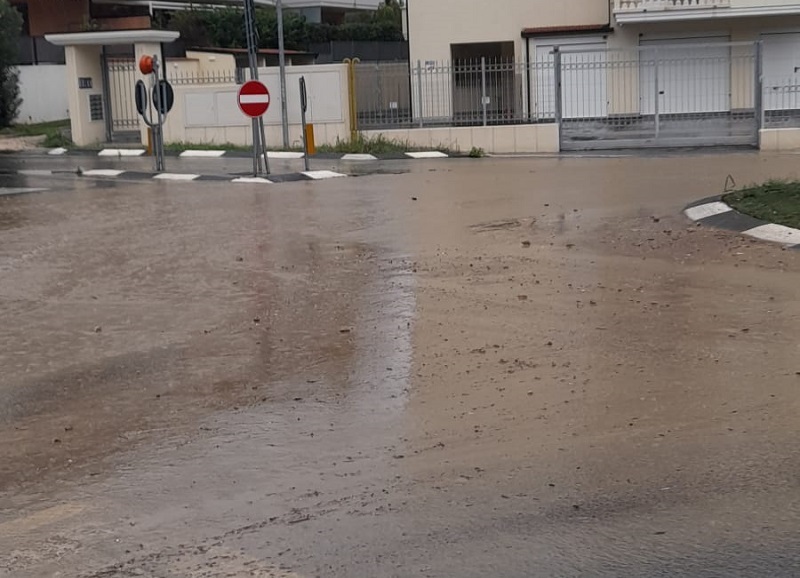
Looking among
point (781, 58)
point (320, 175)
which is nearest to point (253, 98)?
point (320, 175)

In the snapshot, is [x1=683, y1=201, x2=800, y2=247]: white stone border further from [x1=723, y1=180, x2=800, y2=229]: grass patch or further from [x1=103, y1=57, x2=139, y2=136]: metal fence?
[x1=103, y1=57, x2=139, y2=136]: metal fence

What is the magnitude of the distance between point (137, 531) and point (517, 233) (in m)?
7.95

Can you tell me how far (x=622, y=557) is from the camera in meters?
4.40

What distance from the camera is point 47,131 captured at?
31.5 m

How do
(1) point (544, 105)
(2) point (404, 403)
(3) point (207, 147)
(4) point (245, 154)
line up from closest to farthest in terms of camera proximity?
1. (2) point (404, 403)
2. (4) point (245, 154)
3. (3) point (207, 147)
4. (1) point (544, 105)

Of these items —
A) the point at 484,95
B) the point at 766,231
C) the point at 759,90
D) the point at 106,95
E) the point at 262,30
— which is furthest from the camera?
the point at 262,30

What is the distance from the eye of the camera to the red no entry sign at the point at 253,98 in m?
19.2

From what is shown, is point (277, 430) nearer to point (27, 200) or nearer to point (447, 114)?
point (27, 200)

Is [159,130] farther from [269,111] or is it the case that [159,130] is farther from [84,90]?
[84,90]

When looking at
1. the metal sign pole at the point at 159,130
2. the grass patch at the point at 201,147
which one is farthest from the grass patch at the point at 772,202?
the grass patch at the point at 201,147

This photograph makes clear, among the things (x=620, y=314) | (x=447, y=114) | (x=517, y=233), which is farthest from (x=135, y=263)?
(x=447, y=114)

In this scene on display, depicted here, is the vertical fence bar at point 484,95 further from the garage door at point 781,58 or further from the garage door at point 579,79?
the garage door at point 781,58

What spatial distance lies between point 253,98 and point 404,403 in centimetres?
1369

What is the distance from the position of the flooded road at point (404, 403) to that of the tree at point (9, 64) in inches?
859
